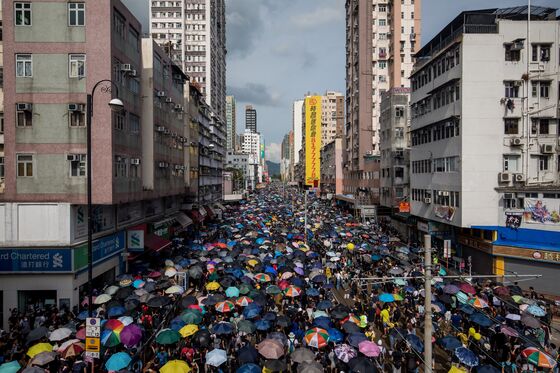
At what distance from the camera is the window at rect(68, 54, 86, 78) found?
2428 cm

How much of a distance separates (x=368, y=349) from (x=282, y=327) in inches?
206

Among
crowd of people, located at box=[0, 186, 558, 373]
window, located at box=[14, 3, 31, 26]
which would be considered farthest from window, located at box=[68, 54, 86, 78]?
crowd of people, located at box=[0, 186, 558, 373]

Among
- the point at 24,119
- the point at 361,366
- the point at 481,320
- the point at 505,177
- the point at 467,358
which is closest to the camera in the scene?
the point at 361,366

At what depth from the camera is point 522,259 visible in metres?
29.6

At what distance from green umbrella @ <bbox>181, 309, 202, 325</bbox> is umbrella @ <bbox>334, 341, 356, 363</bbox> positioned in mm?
6539

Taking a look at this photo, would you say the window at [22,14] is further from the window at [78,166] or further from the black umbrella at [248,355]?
the black umbrella at [248,355]

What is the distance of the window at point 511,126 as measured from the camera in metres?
32.9

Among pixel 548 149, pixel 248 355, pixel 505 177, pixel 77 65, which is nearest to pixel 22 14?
pixel 77 65

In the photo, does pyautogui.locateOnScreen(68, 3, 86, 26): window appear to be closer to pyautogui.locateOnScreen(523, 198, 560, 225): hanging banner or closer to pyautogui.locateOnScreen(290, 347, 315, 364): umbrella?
pyautogui.locateOnScreen(290, 347, 315, 364): umbrella

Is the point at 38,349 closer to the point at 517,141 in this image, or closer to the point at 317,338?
the point at 317,338

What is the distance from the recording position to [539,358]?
14219 millimetres

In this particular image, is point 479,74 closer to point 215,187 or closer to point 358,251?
point 358,251

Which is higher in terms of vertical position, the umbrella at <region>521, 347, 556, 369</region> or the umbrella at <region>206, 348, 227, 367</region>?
the umbrella at <region>521, 347, 556, 369</region>

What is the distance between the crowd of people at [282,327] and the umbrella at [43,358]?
36 millimetres
